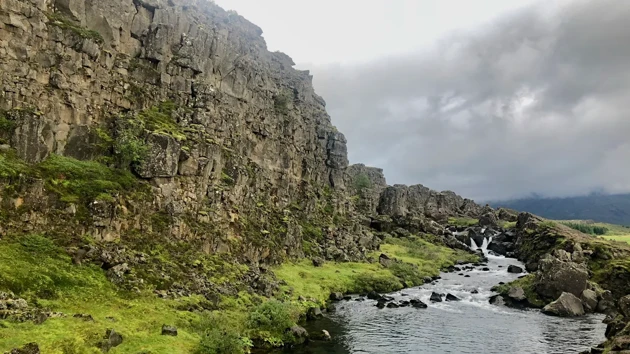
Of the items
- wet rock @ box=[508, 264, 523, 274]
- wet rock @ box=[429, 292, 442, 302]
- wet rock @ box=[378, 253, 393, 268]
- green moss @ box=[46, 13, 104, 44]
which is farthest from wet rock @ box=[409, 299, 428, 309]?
green moss @ box=[46, 13, 104, 44]

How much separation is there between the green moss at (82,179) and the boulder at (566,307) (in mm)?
71090

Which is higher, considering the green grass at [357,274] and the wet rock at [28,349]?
the green grass at [357,274]

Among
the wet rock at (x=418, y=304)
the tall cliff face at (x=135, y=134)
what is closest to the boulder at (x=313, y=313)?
the tall cliff face at (x=135, y=134)

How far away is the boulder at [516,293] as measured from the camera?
76.6 m

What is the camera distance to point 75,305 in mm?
40000

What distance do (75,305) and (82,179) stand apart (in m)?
21.2

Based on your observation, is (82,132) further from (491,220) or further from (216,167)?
(491,220)

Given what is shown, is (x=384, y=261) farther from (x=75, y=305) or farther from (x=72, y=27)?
(x=72, y=27)

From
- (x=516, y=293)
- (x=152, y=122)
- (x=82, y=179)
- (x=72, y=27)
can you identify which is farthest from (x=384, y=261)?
(x=72, y=27)

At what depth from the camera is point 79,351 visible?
104 ft

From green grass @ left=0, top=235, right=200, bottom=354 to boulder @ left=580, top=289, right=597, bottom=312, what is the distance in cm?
6523

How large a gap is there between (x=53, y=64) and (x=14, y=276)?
123 ft

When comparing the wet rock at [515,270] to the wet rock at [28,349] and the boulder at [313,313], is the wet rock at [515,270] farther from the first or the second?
the wet rock at [28,349]

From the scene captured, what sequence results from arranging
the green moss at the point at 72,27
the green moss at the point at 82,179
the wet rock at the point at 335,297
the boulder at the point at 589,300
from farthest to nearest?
the wet rock at the point at 335,297, the boulder at the point at 589,300, the green moss at the point at 72,27, the green moss at the point at 82,179
